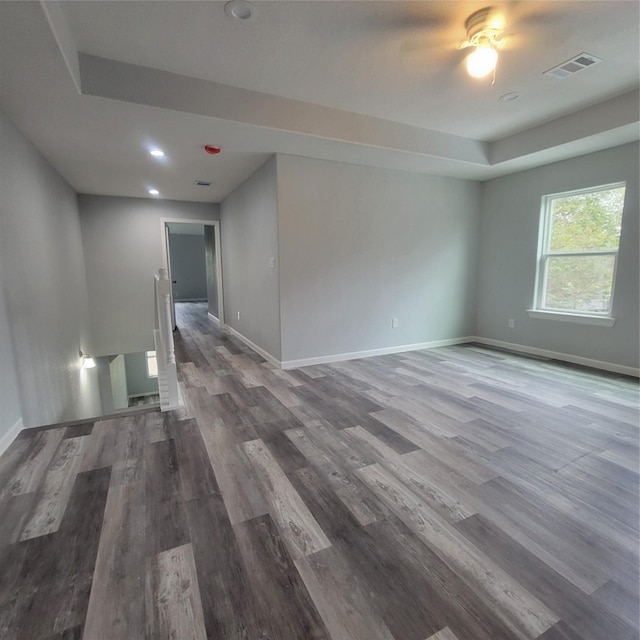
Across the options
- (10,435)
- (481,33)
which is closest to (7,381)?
(10,435)

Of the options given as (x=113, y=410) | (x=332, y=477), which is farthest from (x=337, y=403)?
(x=113, y=410)

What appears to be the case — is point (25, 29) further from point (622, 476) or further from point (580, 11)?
point (622, 476)

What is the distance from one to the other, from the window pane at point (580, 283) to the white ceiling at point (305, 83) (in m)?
1.26

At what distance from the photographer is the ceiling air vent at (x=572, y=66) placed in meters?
2.45

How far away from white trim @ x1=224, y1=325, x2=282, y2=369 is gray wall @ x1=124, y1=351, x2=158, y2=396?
220 centimetres

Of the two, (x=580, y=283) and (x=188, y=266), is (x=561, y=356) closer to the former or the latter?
(x=580, y=283)

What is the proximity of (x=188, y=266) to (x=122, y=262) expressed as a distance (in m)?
6.79

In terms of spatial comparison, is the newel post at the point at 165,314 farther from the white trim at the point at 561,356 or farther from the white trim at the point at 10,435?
the white trim at the point at 561,356

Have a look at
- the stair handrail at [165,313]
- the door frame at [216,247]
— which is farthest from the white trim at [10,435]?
the door frame at [216,247]

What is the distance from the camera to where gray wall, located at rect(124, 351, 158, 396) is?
7.03 metres

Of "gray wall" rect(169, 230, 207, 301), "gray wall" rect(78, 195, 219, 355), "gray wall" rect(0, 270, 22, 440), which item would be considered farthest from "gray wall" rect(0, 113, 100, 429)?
"gray wall" rect(169, 230, 207, 301)

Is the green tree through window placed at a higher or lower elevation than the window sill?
higher

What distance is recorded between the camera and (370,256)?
4.35 metres

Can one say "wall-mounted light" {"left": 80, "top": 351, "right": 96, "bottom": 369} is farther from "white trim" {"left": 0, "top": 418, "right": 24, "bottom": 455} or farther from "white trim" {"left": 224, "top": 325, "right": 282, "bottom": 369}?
"white trim" {"left": 0, "top": 418, "right": 24, "bottom": 455}
